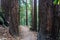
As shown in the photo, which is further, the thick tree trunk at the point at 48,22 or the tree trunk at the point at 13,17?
the tree trunk at the point at 13,17

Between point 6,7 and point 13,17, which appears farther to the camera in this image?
point 6,7

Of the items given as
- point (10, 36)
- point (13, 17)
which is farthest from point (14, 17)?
point (10, 36)

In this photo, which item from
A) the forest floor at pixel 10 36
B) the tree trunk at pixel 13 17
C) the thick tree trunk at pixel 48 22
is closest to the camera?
the thick tree trunk at pixel 48 22

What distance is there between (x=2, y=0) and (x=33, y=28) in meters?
5.43

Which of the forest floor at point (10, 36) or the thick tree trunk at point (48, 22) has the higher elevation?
the thick tree trunk at point (48, 22)

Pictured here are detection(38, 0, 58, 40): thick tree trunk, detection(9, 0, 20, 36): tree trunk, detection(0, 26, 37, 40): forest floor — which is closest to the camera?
detection(38, 0, 58, 40): thick tree trunk

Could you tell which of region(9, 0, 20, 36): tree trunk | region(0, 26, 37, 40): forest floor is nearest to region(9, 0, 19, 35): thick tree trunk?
region(9, 0, 20, 36): tree trunk

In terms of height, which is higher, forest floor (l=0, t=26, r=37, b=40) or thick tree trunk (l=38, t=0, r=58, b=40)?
thick tree trunk (l=38, t=0, r=58, b=40)

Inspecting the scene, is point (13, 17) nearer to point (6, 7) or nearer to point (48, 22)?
point (6, 7)

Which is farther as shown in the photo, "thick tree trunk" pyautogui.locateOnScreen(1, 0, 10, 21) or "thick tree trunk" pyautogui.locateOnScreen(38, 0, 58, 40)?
"thick tree trunk" pyautogui.locateOnScreen(1, 0, 10, 21)

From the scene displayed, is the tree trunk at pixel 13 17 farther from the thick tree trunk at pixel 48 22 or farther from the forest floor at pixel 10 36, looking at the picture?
the thick tree trunk at pixel 48 22

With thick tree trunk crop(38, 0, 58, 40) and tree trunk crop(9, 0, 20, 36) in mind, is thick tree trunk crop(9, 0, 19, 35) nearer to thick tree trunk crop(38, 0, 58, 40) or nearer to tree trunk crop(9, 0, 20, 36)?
tree trunk crop(9, 0, 20, 36)

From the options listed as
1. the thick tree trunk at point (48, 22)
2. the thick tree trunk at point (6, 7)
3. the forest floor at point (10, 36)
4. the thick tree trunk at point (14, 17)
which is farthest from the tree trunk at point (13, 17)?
the thick tree trunk at point (48, 22)

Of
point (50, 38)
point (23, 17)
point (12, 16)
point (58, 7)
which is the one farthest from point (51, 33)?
point (23, 17)
